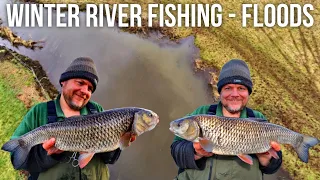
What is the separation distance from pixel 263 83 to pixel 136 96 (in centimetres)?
401

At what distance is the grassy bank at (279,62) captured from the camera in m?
8.92

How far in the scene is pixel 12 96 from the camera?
9.70 m

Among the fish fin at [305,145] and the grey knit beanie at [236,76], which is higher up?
the grey knit beanie at [236,76]

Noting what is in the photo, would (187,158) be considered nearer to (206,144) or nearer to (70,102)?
(206,144)

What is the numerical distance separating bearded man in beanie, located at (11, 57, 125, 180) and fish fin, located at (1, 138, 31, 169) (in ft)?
0.24

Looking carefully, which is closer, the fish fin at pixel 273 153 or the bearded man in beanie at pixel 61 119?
the bearded man in beanie at pixel 61 119

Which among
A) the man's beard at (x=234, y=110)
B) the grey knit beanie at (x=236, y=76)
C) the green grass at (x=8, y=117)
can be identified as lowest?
the green grass at (x=8, y=117)

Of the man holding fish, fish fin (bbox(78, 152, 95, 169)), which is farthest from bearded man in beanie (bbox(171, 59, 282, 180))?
fish fin (bbox(78, 152, 95, 169))

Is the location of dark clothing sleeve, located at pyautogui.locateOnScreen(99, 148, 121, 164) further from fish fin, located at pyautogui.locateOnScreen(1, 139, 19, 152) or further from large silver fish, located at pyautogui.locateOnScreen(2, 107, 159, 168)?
fish fin, located at pyautogui.locateOnScreen(1, 139, 19, 152)

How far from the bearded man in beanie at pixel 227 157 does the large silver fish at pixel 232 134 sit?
14 centimetres

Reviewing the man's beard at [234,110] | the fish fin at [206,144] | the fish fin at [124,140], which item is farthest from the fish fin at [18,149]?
the man's beard at [234,110]

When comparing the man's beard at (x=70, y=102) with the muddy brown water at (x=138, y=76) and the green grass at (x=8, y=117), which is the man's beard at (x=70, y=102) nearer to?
the green grass at (x=8, y=117)

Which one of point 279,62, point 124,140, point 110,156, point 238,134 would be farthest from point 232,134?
point 279,62

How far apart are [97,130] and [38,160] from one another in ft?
2.45
